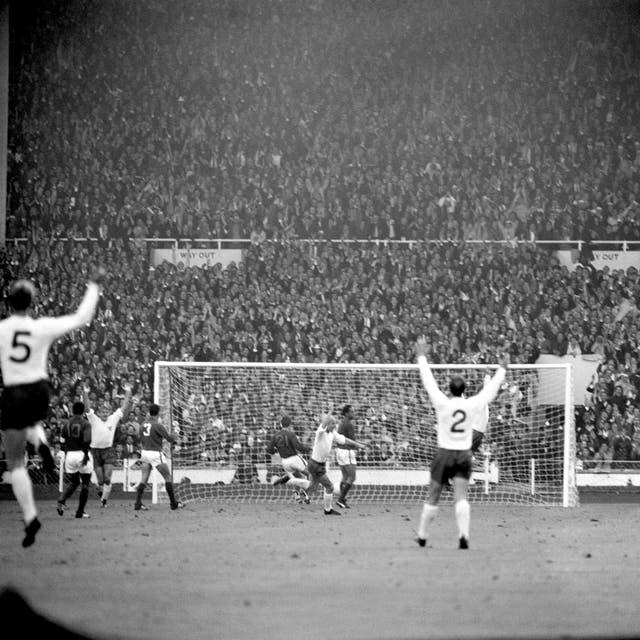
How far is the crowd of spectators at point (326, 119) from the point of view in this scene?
34750 millimetres

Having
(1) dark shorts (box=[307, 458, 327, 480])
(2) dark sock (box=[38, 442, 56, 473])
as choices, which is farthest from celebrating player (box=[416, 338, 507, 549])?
(1) dark shorts (box=[307, 458, 327, 480])

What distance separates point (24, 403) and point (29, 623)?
3.43 metres

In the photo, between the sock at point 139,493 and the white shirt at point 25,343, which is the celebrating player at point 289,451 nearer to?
the sock at point 139,493

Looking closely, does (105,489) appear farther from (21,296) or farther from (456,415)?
(21,296)

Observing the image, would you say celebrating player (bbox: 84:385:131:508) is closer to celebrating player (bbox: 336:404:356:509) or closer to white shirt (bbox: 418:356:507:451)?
celebrating player (bbox: 336:404:356:509)

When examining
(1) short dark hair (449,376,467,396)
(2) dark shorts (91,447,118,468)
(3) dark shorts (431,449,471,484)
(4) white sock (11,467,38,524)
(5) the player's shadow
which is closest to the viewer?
(5) the player's shadow

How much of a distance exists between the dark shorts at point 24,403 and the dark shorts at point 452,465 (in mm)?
5009

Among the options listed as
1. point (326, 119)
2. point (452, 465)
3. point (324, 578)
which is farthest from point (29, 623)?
point (326, 119)

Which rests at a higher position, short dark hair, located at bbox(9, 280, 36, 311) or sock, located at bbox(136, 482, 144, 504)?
short dark hair, located at bbox(9, 280, 36, 311)

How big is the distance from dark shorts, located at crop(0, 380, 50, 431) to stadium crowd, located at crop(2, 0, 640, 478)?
1592 centimetres

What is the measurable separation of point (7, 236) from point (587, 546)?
24327 millimetres

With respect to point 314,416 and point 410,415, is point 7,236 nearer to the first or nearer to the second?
point 314,416

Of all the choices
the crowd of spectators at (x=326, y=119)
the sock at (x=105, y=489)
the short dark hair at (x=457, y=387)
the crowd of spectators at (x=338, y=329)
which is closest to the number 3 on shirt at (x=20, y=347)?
the short dark hair at (x=457, y=387)

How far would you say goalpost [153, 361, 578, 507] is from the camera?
25.8 meters
